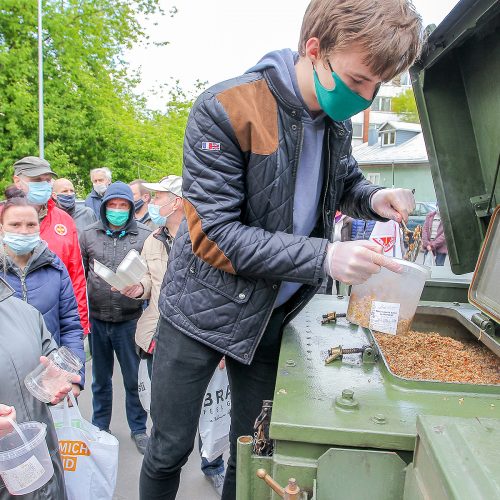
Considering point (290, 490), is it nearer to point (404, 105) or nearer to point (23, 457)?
Result: point (23, 457)

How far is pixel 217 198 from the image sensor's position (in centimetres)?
166

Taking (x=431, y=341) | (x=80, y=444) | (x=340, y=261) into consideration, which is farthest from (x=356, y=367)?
(x=80, y=444)

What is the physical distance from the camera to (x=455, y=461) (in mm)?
912

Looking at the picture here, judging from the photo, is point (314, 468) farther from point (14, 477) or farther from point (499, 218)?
point (499, 218)

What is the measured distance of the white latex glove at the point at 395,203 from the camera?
6.61ft

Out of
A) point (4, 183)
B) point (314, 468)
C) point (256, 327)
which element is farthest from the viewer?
point (4, 183)

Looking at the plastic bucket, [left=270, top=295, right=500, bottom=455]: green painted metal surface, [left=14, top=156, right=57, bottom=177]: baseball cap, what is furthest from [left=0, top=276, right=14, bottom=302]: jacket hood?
[left=14, top=156, right=57, bottom=177]: baseball cap

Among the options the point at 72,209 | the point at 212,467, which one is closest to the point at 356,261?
the point at 212,467

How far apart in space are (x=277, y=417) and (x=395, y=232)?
4.61 m

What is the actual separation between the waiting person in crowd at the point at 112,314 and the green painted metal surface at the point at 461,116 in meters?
2.34

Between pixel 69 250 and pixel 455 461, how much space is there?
3.36m

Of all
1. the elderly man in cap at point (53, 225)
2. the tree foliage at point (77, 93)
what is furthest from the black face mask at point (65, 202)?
the tree foliage at point (77, 93)

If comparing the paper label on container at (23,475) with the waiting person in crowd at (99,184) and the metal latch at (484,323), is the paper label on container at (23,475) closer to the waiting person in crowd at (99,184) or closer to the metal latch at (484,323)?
the metal latch at (484,323)

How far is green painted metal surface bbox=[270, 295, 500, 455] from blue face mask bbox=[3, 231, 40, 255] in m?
1.77
